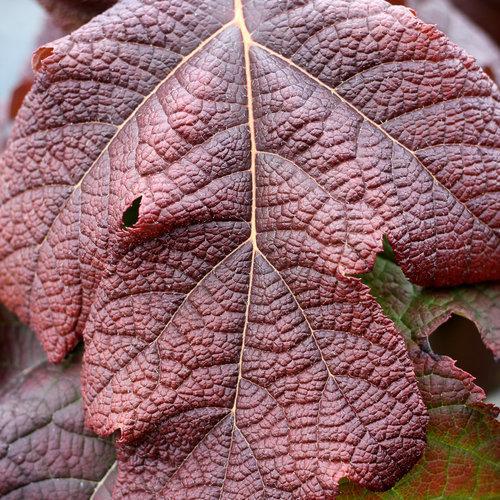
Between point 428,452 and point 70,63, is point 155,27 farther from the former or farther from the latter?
point 428,452

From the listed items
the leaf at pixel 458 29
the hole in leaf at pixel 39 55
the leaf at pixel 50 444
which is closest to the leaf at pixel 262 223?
the hole in leaf at pixel 39 55

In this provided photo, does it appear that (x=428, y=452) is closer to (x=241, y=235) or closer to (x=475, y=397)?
(x=475, y=397)

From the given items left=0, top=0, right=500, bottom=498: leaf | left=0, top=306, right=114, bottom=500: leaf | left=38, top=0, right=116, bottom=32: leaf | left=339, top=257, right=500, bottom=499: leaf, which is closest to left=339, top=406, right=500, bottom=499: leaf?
left=339, top=257, right=500, bottom=499: leaf

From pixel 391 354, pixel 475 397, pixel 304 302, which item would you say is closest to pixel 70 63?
pixel 304 302

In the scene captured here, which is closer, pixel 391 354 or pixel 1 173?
pixel 391 354

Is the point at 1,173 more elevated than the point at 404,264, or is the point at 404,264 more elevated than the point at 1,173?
the point at 404,264

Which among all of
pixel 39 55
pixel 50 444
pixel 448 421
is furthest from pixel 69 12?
pixel 448 421

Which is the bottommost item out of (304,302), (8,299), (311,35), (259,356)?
(8,299)

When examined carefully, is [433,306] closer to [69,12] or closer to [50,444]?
[50,444]
